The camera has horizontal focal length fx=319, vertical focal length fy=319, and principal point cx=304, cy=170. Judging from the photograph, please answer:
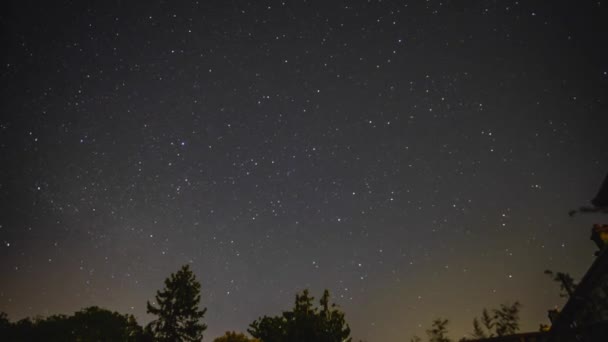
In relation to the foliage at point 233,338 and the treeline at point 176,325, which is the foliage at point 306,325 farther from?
the foliage at point 233,338

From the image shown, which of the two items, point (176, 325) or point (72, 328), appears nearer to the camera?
point (176, 325)

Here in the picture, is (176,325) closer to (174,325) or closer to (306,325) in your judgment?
(174,325)

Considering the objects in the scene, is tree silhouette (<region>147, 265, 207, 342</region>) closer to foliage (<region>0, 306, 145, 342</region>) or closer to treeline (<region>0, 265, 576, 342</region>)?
treeline (<region>0, 265, 576, 342</region>)

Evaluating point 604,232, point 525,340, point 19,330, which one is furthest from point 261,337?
point 19,330

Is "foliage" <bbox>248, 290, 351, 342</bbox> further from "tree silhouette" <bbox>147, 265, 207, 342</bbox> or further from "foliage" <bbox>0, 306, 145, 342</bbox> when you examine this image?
"foliage" <bbox>0, 306, 145, 342</bbox>

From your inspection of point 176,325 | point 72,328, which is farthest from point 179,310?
point 72,328

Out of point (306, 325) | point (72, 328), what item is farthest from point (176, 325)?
point (72, 328)

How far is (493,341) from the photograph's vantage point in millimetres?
19062

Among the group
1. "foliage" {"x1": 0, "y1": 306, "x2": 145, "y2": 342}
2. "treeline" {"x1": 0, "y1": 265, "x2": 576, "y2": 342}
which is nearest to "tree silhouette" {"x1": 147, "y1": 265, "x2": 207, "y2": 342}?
"treeline" {"x1": 0, "y1": 265, "x2": 576, "y2": 342}

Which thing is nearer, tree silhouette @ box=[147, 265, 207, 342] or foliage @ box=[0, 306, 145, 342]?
tree silhouette @ box=[147, 265, 207, 342]

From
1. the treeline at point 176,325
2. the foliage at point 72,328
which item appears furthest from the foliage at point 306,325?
the foliage at point 72,328

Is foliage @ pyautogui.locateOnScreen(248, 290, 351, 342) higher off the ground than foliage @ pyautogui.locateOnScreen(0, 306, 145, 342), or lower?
lower

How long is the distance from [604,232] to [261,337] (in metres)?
19.1

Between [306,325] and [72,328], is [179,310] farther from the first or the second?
[72,328]
